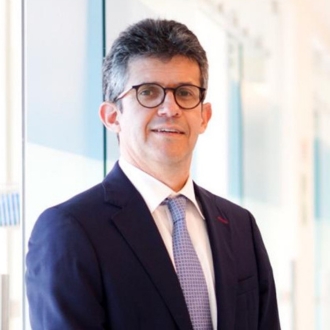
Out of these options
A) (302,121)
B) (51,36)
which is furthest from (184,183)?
(302,121)

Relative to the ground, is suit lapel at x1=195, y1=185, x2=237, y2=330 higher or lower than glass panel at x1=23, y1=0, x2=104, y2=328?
lower

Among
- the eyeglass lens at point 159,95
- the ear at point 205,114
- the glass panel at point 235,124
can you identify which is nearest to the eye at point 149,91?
the eyeglass lens at point 159,95

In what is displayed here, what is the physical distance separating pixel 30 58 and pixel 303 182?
8.91 feet

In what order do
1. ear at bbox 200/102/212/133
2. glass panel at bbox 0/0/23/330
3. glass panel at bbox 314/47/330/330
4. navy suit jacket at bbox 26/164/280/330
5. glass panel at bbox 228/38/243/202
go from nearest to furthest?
1. navy suit jacket at bbox 26/164/280/330
2. ear at bbox 200/102/212/133
3. glass panel at bbox 0/0/23/330
4. glass panel at bbox 228/38/243/202
5. glass panel at bbox 314/47/330/330

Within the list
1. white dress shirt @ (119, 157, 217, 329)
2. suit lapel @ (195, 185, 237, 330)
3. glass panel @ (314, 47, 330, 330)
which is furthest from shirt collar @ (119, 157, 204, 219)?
glass panel @ (314, 47, 330, 330)

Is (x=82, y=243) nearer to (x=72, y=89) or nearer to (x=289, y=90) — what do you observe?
(x=72, y=89)

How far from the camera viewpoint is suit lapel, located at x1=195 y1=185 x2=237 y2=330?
1488 millimetres

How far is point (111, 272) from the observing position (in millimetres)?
1380

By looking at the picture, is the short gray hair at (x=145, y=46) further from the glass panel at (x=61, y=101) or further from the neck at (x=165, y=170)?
the glass panel at (x=61, y=101)

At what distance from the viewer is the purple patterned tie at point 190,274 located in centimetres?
146

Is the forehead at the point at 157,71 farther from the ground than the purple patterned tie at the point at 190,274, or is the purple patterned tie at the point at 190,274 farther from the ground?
the forehead at the point at 157,71

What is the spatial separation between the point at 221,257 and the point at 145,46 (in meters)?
0.46

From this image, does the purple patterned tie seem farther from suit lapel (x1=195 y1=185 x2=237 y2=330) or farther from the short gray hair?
the short gray hair

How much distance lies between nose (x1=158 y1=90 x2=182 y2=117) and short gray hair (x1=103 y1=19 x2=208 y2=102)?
0.26 ft
